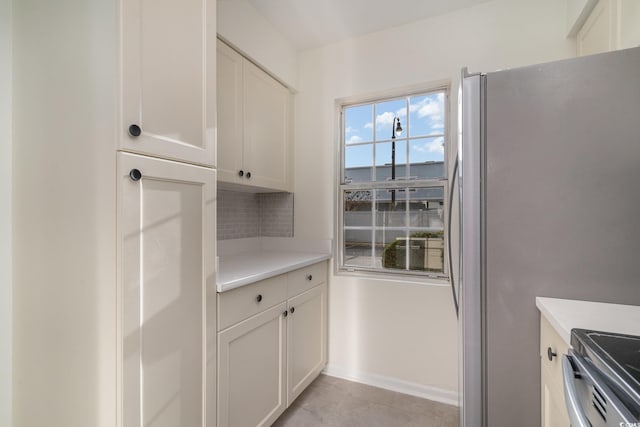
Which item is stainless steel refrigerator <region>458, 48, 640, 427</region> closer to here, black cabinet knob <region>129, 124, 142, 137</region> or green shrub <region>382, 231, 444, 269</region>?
green shrub <region>382, 231, 444, 269</region>

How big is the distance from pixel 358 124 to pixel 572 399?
2062mm

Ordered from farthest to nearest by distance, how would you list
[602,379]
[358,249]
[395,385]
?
[358,249]
[395,385]
[602,379]

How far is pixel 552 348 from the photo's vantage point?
97 centimetres

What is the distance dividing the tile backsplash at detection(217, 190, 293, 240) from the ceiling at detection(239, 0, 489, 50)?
125 centimetres

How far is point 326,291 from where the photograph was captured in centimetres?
234

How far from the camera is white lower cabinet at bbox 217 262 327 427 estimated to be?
137 centimetres

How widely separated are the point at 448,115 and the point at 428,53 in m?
0.46

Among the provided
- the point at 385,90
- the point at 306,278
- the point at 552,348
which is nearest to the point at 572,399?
the point at 552,348

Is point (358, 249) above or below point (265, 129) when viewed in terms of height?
below

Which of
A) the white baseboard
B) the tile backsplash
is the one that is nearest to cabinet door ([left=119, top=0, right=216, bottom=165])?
the tile backsplash

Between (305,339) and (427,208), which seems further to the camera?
(427,208)

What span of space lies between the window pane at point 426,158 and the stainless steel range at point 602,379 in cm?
149

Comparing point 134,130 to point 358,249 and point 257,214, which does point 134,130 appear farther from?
point 358,249

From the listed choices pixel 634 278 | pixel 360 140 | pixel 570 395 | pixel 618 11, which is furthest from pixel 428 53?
pixel 570 395
